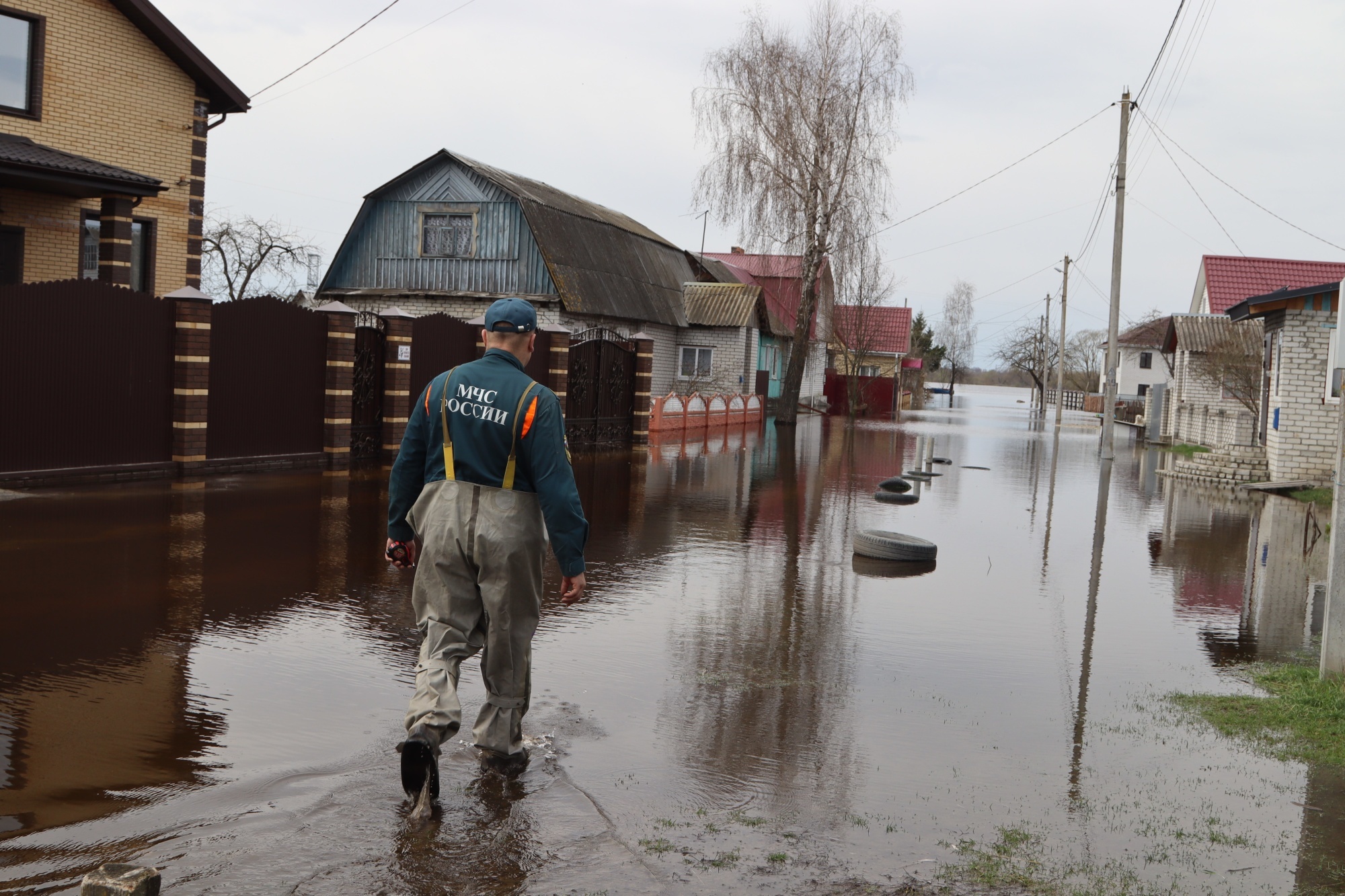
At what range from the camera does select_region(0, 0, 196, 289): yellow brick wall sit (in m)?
18.0

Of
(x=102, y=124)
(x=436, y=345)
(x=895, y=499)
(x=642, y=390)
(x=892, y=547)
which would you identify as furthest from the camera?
(x=642, y=390)

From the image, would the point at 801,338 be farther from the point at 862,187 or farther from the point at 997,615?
the point at 997,615

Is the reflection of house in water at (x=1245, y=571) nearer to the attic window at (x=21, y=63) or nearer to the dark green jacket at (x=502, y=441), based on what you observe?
the dark green jacket at (x=502, y=441)

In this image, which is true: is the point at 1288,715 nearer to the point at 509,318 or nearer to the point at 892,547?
the point at 509,318

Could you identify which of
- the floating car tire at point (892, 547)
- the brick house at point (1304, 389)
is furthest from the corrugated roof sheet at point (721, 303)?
the floating car tire at point (892, 547)

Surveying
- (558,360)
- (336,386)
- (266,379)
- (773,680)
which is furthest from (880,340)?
(773,680)

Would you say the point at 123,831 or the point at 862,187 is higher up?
the point at 862,187

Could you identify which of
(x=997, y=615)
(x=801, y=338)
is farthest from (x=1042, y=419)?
(x=997, y=615)

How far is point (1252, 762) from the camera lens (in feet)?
17.4

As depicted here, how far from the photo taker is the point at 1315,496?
1822 cm

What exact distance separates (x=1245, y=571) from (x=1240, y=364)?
731 inches

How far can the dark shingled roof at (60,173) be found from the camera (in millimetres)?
15180

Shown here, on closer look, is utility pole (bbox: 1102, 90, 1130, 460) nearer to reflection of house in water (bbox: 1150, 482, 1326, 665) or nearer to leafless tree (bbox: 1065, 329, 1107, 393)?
→ reflection of house in water (bbox: 1150, 482, 1326, 665)

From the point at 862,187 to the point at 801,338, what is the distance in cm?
476
